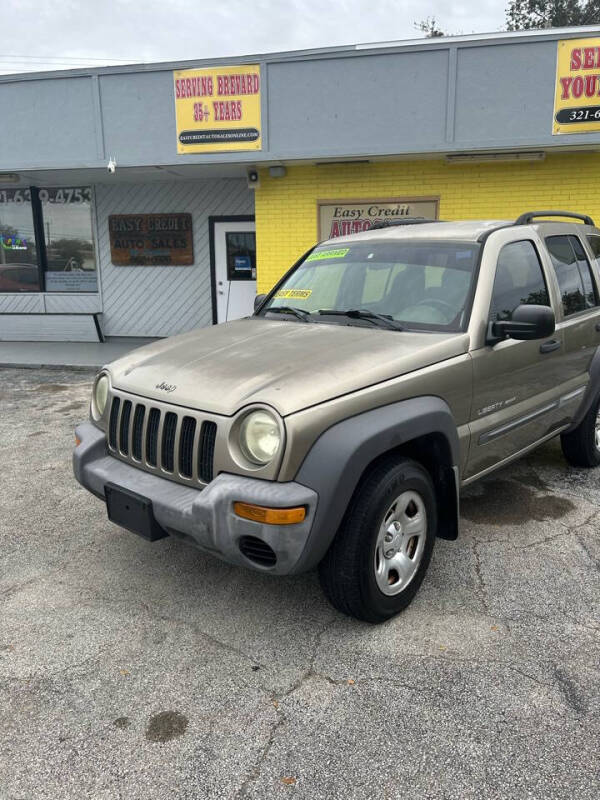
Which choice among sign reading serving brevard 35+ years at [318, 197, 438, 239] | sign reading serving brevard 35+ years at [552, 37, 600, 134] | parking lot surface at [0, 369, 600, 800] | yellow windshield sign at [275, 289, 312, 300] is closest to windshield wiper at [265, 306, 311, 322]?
yellow windshield sign at [275, 289, 312, 300]

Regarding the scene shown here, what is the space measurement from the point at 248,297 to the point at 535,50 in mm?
5821

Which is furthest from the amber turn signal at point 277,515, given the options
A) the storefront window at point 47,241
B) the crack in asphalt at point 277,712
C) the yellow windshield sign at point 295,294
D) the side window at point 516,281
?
the storefront window at point 47,241

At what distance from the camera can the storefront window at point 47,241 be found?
39.5 ft

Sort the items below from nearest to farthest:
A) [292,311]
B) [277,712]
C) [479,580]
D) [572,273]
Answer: [277,712] → [479,580] → [292,311] → [572,273]

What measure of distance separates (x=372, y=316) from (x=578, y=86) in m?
6.56

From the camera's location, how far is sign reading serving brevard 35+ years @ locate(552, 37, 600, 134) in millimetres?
7953

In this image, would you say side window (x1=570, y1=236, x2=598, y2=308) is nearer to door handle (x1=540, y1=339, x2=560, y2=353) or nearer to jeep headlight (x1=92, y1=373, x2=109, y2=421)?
door handle (x1=540, y1=339, x2=560, y2=353)

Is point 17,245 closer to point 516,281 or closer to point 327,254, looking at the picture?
point 327,254

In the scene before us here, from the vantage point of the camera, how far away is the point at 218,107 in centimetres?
898

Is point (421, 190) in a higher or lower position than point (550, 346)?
higher

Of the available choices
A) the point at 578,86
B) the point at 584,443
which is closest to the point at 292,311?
the point at 584,443

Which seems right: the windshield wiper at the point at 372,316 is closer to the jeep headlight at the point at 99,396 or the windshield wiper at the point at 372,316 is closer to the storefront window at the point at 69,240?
the jeep headlight at the point at 99,396

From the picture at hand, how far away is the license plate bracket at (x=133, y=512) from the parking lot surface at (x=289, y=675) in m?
0.49

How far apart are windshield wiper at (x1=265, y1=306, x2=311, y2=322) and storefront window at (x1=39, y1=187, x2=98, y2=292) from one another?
9106mm
